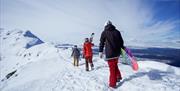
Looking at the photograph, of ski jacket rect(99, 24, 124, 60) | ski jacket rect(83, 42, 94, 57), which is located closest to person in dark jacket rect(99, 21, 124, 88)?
ski jacket rect(99, 24, 124, 60)

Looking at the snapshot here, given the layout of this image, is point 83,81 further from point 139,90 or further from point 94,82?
point 139,90

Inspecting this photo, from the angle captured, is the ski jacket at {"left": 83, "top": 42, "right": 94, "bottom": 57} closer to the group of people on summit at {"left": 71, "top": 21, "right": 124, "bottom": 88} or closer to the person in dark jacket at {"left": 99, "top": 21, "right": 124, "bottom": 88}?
the group of people on summit at {"left": 71, "top": 21, "right": 124, "bottom": 88}

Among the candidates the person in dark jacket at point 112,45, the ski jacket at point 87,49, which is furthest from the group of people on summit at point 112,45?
the ski jacket at point 87,49

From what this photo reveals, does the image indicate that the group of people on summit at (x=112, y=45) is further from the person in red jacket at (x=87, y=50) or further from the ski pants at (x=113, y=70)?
the person in red jacket at (x=87, y=50)

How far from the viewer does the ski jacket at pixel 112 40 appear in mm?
7867

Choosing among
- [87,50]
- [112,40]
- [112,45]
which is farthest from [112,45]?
[87,50]

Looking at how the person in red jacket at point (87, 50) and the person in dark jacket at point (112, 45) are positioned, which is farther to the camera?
the person in red jacket at point (87, 50)

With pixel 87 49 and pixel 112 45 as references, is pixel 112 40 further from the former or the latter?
pixel 87 49

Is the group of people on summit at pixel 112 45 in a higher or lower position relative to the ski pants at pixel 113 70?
higher

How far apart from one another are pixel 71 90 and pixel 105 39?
2802mm

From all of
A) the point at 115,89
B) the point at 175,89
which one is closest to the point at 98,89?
the point at 115,89

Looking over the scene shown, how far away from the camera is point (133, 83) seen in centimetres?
869

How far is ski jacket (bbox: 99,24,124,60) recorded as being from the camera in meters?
7.87

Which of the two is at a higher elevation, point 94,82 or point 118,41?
→ point 118,41
